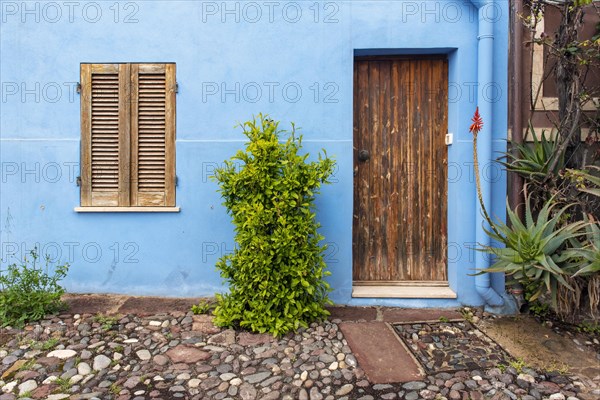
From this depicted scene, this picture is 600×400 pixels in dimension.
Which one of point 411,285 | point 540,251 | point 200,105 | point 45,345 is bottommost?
point 45,345

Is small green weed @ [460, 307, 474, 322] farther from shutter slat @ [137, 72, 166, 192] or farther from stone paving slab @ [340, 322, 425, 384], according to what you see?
shutter slat @ [137, 72, 166, 192]

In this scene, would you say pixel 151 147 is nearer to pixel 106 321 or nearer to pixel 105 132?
pixel 105 132

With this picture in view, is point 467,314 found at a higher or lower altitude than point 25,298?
lower

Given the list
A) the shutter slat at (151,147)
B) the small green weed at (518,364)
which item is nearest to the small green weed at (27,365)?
the shutter slat at (151,147)

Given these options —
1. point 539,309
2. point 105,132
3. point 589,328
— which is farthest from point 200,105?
point 589,328

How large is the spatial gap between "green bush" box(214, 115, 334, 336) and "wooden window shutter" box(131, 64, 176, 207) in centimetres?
93

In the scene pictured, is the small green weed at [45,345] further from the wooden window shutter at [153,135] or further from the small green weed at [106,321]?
the wooden window shutter at [153,135]

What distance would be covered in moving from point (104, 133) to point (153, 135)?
50 centimetres

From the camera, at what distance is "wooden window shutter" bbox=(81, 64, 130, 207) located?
4.32 meters

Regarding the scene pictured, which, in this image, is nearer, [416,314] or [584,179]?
[584,179]

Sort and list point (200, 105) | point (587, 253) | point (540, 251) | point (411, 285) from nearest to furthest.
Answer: point (587, 253), point (540, 251), point (200, 105), point (411, 285)

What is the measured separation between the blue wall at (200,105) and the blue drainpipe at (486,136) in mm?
118

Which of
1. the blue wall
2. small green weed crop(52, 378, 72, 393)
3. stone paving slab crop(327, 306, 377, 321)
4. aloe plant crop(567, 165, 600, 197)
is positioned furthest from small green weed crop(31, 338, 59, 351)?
aloe plant crop(567, 165, 600, 197)

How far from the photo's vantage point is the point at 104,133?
14.3 ft
